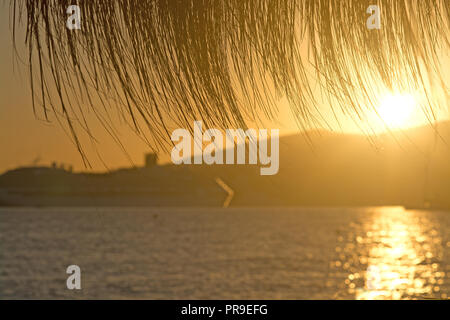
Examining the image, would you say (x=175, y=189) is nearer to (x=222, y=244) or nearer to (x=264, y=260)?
(x=222, y=244)

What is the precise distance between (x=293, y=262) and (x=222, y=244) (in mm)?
20691

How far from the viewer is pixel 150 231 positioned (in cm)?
10894

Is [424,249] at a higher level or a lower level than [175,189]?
lower

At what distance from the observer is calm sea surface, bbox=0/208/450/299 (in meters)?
50.2

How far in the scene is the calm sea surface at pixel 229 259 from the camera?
50.2 m

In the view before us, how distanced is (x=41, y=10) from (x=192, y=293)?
47675mm

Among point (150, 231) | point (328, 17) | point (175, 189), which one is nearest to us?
point (328, 17)

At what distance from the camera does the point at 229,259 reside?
6881cm

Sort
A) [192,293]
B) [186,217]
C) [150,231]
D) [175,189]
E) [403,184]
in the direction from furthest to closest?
[403,184] < [175,189] < [186,217] < [150,231] < [192,293]

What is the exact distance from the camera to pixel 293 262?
66000 millimetres

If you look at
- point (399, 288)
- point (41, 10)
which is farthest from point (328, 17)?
point (399, 288)

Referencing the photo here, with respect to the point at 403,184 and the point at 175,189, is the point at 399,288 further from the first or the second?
the point at 403,184
